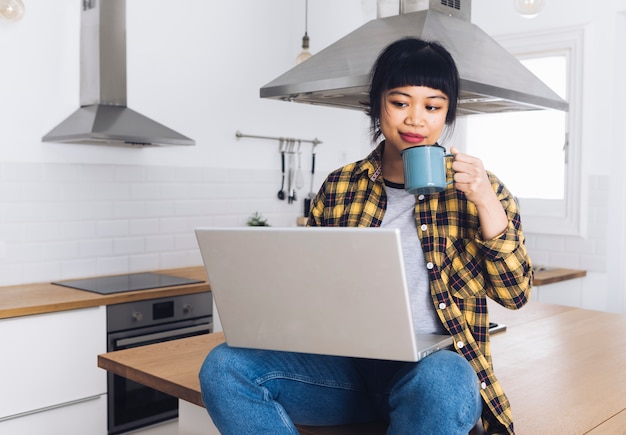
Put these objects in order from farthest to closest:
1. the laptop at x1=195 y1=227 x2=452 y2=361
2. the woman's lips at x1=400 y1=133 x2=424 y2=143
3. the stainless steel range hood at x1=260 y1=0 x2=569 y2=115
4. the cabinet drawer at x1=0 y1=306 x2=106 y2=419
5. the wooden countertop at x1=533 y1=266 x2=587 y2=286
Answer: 1. the wooden countertop at x1=533 y1=266 x2=587 y2=286
2. the cabinet drawer at x1=0 y1=306 x2=106 y2=419
3. the stainless steel range hood at x1=260 y1=0 x2=569 y2=115
4. the woman's lips at x1=400 y1=133 x2=424 y2=143
5. the laptop at x1=195 y1=227 x2=452 y2=361

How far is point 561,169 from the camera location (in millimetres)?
4090

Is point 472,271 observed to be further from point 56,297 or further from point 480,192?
point 56,297

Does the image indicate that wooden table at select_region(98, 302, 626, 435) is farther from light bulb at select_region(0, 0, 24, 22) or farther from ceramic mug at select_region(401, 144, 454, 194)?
light bulb at select_region(0, 0, 24, 22)

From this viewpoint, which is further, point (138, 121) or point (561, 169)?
point (561, 169)

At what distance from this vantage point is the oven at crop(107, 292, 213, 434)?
2846 millimetres

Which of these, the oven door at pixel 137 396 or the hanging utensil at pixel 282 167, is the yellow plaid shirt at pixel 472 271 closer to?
the oven door at pixel 137 396

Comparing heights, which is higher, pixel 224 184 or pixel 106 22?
pixel 106 22

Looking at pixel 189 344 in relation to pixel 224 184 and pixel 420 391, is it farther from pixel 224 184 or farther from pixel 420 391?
pixel 224 184

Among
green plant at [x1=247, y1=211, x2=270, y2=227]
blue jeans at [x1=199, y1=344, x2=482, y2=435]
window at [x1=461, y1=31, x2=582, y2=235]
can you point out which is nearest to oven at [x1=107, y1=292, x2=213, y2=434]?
green plant at [x1=247, y1=211, x2=270, y2=227]

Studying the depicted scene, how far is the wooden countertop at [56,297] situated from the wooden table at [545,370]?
0.88 metres

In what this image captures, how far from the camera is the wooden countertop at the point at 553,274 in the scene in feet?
11.6

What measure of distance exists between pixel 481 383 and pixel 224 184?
2.78 meters

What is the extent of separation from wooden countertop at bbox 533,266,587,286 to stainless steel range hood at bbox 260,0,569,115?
1.39 m

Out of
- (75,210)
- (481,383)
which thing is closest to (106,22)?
→ (75,210)
